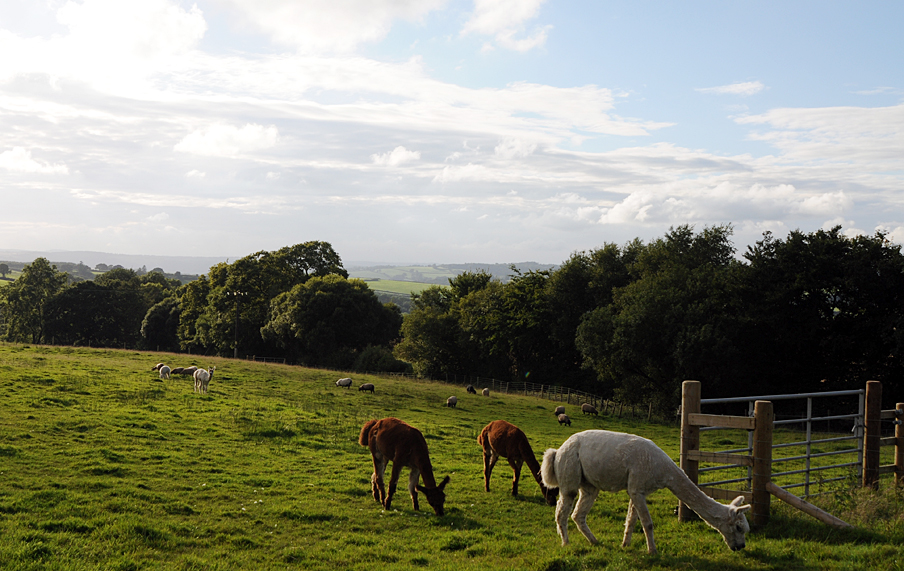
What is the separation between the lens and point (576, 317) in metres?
50.1

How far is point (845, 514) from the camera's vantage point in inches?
318

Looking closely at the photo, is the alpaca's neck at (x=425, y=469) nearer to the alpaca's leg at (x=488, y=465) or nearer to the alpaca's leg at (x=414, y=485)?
the alpaca's leg at (x=414, y=485)

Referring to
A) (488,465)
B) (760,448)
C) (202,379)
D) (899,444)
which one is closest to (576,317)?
(202,379)

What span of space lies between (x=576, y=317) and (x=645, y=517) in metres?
43.5

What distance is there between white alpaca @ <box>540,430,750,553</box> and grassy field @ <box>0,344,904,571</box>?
0.29 meters

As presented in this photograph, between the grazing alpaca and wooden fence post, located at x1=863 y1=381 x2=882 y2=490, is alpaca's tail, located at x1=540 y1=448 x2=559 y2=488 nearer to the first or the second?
wooden fence post, located at x1=863 y1=381 x2=882 y2=490

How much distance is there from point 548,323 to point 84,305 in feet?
175

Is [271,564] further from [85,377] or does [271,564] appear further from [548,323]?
[548,323]

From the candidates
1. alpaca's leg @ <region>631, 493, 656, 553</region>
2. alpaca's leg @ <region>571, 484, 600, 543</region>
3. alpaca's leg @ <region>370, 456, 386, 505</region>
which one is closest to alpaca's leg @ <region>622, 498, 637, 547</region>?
alpaca's leg @ <region>631, 493, 656, 553</region>

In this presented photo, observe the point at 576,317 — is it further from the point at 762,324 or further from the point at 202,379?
the point at 202,379

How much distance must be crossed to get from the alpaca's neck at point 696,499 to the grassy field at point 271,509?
15.8 inches

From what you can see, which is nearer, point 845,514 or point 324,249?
point 845,514

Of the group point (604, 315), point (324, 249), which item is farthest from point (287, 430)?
point (324, 249)

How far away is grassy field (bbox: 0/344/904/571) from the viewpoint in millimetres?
7336
